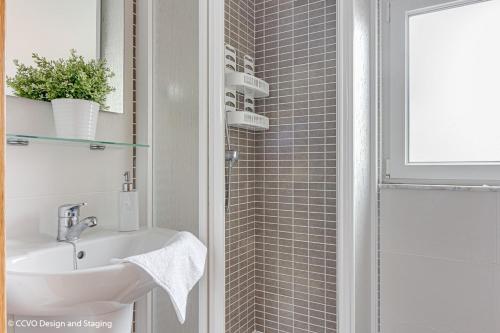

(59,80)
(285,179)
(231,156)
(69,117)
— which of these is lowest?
(285,179)

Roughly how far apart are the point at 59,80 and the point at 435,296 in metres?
1.72

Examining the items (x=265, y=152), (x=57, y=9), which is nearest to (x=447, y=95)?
(x=265, y=152)

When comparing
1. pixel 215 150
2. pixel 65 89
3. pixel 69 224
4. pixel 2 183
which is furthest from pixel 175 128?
pixel 2 183

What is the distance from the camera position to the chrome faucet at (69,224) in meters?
1.00

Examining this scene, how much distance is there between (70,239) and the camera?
3.28ft

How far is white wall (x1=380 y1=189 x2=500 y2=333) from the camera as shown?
1.32 m

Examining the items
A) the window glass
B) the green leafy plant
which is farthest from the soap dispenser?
the window glass

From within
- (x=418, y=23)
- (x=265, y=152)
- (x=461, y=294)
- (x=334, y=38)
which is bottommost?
(x=461, y=294)

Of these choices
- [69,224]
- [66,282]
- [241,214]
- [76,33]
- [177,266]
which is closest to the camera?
[66,282]

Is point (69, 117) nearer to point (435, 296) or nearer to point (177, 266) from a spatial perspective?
point (177, 266)

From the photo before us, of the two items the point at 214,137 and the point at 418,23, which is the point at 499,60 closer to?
the point at 418,23

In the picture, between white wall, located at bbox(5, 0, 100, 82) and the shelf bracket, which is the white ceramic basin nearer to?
the shelf bracket

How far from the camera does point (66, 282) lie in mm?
717

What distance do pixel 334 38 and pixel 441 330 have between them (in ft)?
4.49
